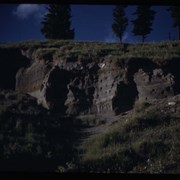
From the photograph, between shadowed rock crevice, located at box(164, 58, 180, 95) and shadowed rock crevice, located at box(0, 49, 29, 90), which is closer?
shadowed rock crevice, located at box(0, 49, 29, 90)

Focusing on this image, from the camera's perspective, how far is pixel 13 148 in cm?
1166

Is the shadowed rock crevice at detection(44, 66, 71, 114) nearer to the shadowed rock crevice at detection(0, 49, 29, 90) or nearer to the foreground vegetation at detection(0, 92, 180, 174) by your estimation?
the foreground vegetation at detection(0, 92, 180, 174)

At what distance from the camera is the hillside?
1153 centimetres

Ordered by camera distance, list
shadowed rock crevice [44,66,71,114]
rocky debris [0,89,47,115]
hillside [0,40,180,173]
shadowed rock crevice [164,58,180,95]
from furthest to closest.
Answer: shadowed rock crevice [44,66,71,114] → shadowed rock crevice [164,58,180,95] → rocky debris [0,89,47,115] → hillside [0,40,180,173]

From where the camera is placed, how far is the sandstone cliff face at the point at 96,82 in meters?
13.1

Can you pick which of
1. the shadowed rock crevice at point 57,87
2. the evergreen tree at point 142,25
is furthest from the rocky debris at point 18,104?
the evergreen tree at point 142,25

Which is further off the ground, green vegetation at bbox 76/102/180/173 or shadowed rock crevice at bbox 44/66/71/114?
shadowed rock crevice at bbox 44/66/71/114

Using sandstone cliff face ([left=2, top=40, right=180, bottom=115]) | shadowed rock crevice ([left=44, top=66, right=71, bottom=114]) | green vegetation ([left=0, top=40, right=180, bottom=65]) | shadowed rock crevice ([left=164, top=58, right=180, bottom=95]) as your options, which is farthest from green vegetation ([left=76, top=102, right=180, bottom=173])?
green vegetation ([left=0, top=40, right=180, bottom=65])

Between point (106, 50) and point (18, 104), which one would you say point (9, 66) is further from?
point (106, 50)

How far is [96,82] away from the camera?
45.5 feet

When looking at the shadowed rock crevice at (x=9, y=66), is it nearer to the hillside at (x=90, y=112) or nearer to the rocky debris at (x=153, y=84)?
the hillside at (x=90, y=112)

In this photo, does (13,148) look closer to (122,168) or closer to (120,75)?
(122,168)

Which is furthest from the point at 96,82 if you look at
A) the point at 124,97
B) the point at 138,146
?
the point at 138,146

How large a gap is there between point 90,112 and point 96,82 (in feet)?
4.40
